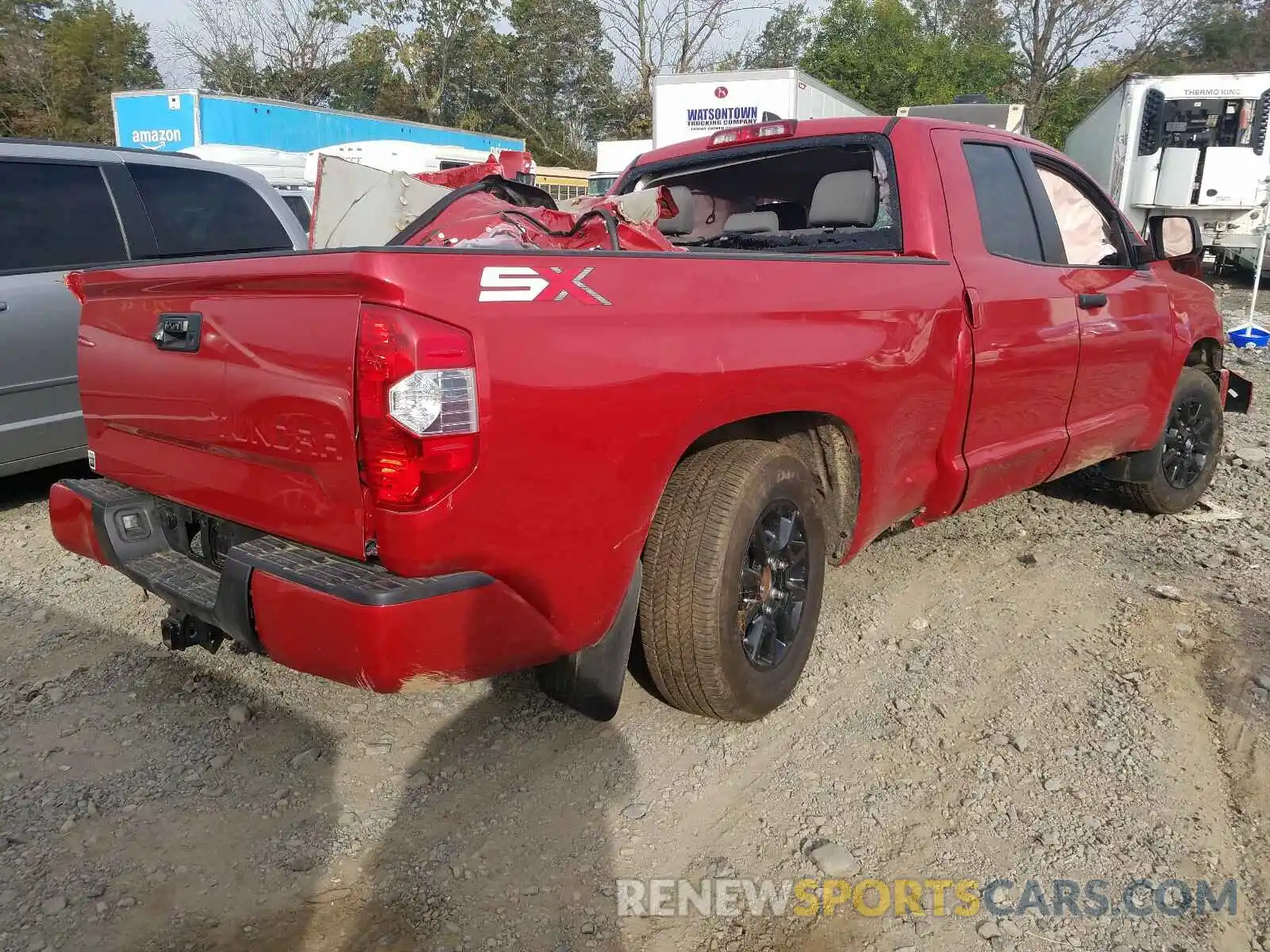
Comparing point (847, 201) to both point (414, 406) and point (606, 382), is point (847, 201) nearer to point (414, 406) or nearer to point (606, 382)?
point (606, 382)

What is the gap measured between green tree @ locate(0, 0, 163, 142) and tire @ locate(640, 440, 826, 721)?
3329cm

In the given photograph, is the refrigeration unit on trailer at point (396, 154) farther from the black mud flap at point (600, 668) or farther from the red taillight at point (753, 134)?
the black mud flap at point (600, 668)

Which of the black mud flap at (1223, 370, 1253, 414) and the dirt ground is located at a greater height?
the black mud flap at (1223, 370, 1253, 414)

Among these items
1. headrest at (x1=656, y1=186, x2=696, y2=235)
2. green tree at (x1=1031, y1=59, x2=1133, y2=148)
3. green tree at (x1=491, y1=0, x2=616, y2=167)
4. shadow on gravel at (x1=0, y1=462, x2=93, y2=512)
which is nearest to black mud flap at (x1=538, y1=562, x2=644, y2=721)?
headrest at (x1=656, y1=186, x2=696, y2=235)

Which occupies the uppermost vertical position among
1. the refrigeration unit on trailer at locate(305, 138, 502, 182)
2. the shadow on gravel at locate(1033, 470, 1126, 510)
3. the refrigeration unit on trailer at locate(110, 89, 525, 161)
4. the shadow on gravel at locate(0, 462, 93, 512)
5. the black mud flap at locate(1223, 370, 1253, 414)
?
the refrigeration unit on trailer at locate(110, 89, 525, 161)

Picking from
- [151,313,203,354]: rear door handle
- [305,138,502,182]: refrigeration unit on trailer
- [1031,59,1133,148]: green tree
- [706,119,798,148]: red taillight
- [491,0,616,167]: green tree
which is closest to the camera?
[151,313,203,354]: rear door handle

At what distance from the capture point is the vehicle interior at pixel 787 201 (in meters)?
3.46

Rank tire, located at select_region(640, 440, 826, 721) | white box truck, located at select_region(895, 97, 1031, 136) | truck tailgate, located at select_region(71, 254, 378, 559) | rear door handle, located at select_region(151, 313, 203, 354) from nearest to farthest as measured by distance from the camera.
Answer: truck tailgate, located at select_region(71, 254, 378, 559) < rear door handle, located at select_region(151, 313, 203, 354) < tire, located at select_region(640, 440, 826, 721) < white box truck, located at select_region(895, 97, 1031, 136)

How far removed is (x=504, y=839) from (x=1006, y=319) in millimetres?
2507

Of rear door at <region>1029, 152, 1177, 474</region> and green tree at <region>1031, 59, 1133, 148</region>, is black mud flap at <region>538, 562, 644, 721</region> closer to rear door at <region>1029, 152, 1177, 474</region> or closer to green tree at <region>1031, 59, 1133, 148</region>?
rear door at <region>1029, 152, 1177, 474</region>

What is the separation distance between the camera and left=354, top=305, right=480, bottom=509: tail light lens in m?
1.86

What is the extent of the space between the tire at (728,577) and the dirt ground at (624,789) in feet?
0.79

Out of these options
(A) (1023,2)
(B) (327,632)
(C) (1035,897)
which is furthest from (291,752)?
(A) (1023,2)

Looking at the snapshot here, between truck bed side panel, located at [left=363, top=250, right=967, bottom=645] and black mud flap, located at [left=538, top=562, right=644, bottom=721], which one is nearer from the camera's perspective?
truck bed side panel, located at [left=363, top=250, right=967, bottom=645]
